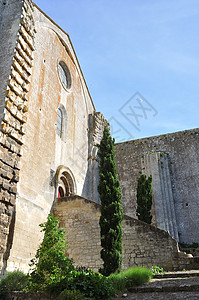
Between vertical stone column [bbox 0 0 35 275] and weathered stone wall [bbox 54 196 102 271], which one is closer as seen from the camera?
vertical stone column [bbox 0 0 35 275]

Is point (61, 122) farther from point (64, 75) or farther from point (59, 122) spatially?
point (64, 75)

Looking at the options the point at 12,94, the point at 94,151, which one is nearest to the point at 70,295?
the point at 12,94

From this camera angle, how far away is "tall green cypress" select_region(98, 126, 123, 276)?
28.4 ft

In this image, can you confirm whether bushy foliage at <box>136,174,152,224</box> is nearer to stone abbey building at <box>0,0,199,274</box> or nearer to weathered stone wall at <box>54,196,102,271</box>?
stone abbey building at <box>0,0,199,274</box>

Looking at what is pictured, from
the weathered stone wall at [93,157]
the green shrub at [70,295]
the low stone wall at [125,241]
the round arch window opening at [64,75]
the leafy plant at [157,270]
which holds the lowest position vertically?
the green shrub at [70,295]

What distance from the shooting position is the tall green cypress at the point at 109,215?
8664mm

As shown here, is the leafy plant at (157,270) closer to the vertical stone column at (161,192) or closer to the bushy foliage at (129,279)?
the bushy foliage at (129,279)

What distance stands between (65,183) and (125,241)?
4.23 metres

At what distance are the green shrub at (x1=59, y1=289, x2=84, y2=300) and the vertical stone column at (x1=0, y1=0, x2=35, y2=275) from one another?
315 centimetres

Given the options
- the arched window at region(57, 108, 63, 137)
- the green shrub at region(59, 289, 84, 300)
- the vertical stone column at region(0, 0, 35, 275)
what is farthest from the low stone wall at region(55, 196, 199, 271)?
the green shrub at region(59, 289, 84, 300)

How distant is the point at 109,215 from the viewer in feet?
31.1

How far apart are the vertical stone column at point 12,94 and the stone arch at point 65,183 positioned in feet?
10.2

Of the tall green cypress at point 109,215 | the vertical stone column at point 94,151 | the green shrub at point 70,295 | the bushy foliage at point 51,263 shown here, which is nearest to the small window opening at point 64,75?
the vertical stone column at point 94,151

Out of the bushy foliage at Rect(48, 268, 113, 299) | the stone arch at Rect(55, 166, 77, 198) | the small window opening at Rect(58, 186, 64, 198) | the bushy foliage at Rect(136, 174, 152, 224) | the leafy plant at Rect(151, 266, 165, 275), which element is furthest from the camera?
the bushy foliage at Rect(136, 174, 152, 224)
